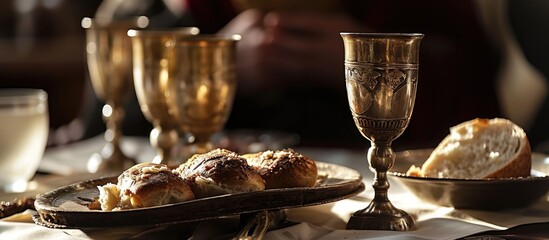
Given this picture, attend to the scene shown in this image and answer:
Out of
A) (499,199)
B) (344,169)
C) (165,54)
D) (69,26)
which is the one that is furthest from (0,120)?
(69,26)

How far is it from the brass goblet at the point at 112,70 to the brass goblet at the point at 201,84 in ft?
0.57

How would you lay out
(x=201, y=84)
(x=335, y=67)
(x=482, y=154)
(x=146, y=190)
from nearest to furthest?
1. (x=146, y=190)
2. (x=482, y=154)
3. (x=201, y=84)
4. (x=335, y=67)

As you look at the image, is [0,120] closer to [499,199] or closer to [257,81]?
[499,199]

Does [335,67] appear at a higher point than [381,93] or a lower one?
lower

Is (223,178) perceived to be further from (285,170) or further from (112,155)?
(112,155)

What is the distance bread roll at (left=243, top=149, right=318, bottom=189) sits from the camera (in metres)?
0.67

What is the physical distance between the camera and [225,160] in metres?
0.66

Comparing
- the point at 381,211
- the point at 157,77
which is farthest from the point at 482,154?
the point at 157,77

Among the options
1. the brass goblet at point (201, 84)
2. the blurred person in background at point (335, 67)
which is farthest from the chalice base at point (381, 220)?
the blurred person in background at point (335, 67)

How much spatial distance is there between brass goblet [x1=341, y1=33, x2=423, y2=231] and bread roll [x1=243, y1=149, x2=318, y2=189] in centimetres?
5

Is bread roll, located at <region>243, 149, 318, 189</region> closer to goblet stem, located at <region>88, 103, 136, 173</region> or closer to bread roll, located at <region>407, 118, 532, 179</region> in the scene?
bread roll, located at <region>407, 118, 532, 179</region>

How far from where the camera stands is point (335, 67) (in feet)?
5.80

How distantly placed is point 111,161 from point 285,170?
0.50 metres

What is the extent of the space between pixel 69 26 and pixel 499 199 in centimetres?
305
